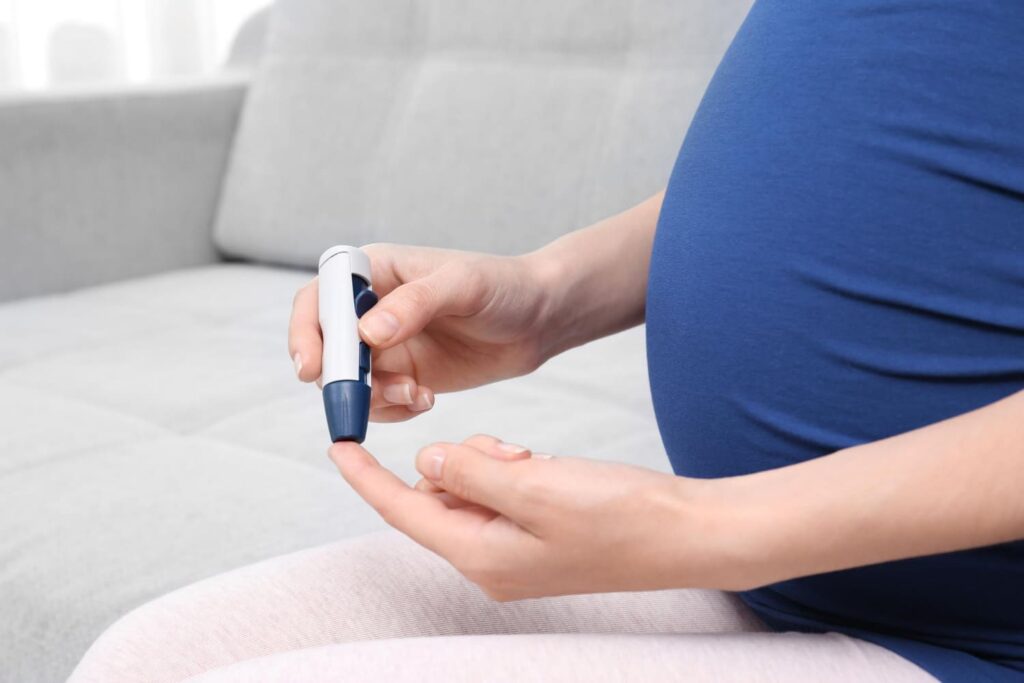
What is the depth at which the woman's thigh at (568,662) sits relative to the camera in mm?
514

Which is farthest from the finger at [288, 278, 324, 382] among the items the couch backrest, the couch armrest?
the couch armrest

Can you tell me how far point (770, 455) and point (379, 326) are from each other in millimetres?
207

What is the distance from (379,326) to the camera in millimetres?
638

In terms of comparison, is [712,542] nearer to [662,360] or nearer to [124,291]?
[662,360]

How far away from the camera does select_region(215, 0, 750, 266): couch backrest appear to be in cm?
147

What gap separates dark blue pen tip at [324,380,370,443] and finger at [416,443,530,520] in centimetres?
8

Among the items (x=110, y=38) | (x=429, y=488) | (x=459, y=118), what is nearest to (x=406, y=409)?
(x=429, y=488)

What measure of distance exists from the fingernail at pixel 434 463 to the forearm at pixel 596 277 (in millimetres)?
241

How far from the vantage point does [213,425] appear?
1204 mm

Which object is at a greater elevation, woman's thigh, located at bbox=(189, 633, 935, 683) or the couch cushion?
woman's thigh, located at bbox=(189, 633, 935, 683)

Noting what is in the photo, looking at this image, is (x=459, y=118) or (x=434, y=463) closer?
(x=434, y=463)

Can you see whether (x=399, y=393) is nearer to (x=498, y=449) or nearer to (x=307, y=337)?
(x=307, y=337)

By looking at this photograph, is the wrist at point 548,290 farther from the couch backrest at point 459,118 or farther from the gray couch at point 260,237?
the couch backrest at point 459,118

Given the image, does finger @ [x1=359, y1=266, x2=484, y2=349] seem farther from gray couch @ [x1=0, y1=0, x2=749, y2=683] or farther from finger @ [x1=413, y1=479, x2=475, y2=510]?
gray couch @ [x1=0, y1=0, x2=749, y2=683]
